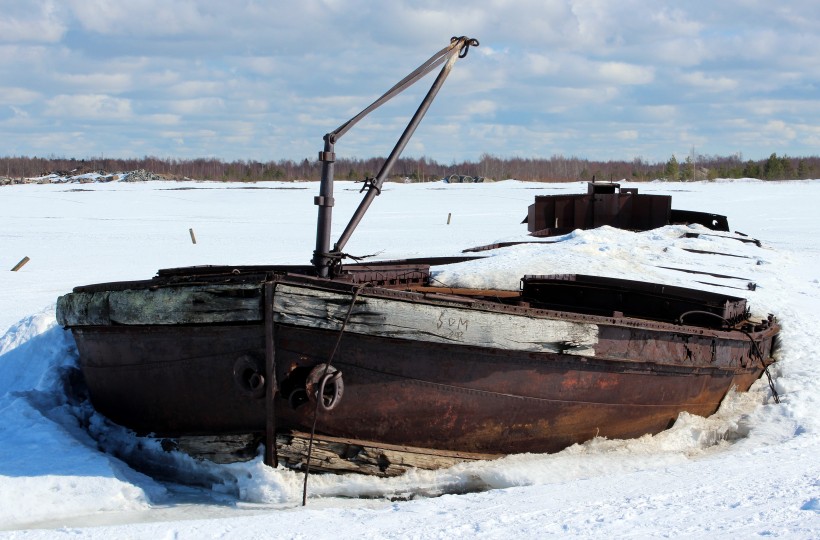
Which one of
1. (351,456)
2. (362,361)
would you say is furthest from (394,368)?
(351,456)

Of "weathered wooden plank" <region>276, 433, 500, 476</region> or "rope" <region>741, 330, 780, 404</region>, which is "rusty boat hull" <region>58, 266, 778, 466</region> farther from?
"rope" <region>741, 330, 780, 404</region>

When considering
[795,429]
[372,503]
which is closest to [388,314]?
[372,503]

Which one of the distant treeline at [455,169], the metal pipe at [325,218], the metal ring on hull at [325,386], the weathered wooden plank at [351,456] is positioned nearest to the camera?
the metal ring on hull at [325,386]

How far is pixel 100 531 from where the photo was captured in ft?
14.6

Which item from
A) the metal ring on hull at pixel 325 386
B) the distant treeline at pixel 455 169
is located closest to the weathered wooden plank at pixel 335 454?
the metal ring on hull at pixel 325 386

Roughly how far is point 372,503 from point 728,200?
145 ft

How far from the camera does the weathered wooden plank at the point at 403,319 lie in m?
5.03

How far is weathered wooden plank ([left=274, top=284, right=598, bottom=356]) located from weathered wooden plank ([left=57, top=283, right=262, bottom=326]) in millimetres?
196

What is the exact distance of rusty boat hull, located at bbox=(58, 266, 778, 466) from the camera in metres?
5.07

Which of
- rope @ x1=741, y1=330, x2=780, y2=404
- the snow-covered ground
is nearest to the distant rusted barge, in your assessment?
the snow-covered ground

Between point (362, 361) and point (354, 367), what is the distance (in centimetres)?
6

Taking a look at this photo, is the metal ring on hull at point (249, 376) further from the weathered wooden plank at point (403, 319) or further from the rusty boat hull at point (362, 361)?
the weathered wooden plank at point (403, 319)

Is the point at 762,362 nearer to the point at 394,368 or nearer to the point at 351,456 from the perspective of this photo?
the point at 394,368

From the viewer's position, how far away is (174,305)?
5270 mm
